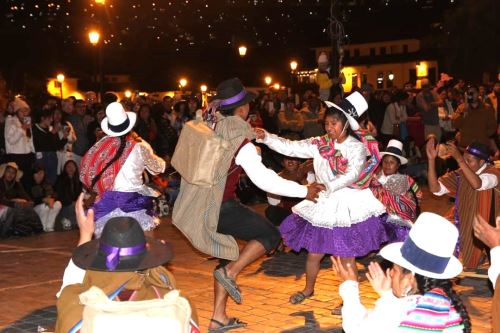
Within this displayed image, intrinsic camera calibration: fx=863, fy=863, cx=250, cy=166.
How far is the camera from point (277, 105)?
20.8m

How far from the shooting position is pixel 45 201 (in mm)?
14008

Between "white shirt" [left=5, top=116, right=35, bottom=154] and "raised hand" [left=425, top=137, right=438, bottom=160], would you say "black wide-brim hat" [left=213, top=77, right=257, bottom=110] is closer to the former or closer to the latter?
"raised hand" [left=425, top=137, right=438, bottom=160]

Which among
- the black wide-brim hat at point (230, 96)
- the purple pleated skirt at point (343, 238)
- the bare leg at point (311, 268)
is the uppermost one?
the black wide-brim hat at point (230, 96)

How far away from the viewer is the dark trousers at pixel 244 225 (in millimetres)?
7121

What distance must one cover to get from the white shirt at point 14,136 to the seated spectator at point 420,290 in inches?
452

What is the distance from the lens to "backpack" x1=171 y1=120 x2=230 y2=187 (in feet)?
22.4

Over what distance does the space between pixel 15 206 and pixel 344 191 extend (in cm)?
726

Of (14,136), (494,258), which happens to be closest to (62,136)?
(14,136)

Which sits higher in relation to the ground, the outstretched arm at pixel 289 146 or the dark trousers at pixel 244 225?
the outstretched arm at pixel 289 146

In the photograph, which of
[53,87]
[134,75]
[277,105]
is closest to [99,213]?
[277,105]

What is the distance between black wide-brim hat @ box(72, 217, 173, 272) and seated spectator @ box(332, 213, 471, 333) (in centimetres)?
106

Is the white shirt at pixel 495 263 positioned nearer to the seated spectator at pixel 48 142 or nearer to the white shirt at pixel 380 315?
the white shirt at pixel 380 315

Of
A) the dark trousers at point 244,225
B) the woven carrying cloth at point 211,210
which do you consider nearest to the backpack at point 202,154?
the woven carrying cloth at point 211,210

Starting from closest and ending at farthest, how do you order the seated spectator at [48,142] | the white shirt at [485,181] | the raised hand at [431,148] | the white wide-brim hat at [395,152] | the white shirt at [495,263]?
the white shirt at [495,263] → the raised hand at [431,148] → the white shirt at [485,181] → the white wide-brim hat at [395,152] → the seated spectator at [48,142]
